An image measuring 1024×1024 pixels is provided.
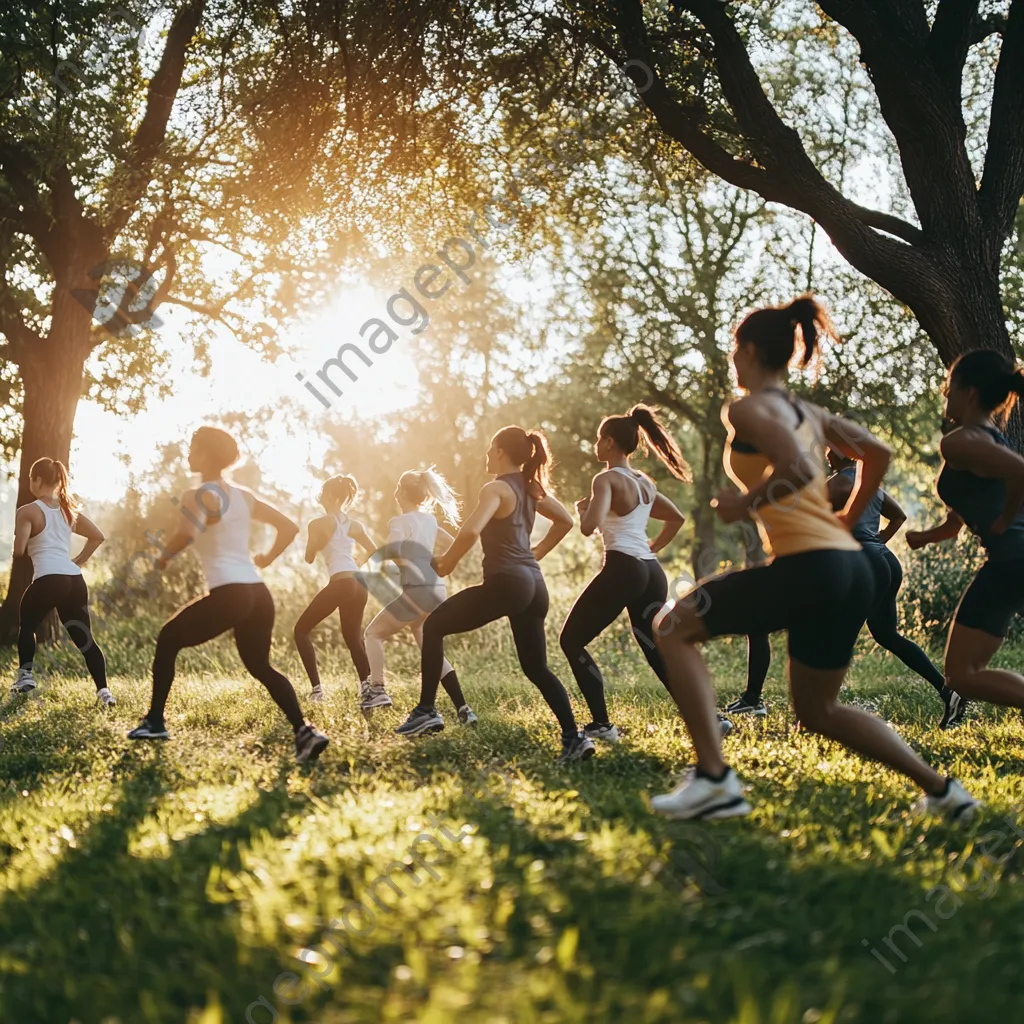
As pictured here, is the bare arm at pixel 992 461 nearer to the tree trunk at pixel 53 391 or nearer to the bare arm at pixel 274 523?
the bare arm at pixel 274 523

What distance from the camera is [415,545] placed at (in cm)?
885

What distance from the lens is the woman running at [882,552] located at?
771cm

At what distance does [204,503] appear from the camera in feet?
20.5

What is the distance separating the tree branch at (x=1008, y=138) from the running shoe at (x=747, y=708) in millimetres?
5464

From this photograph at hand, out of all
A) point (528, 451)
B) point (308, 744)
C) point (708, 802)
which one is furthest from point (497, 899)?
point (528, 451)

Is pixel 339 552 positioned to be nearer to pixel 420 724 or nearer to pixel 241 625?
pixel 420 724

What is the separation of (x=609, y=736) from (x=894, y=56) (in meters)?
7.29

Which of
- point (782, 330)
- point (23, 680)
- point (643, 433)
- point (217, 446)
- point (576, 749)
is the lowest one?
point (576, 749)

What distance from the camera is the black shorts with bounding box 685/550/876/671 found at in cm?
416

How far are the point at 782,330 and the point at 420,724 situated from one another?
167 inches

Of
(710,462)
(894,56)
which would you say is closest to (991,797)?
(894,56)

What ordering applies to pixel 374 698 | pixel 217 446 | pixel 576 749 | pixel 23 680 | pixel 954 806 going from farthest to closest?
pixel 23 680 < pixel 374 698 < pixel 576 749 < pixel 217 446 < pixel 954 806

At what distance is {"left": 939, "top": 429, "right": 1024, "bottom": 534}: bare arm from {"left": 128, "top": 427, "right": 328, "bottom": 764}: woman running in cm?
412

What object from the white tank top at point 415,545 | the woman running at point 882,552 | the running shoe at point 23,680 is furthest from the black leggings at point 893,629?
the running shoe at point 23,680
